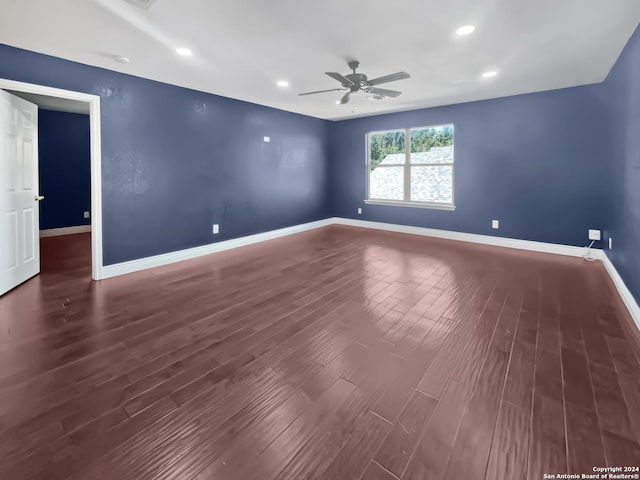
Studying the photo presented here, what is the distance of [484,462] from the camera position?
4.22 feet

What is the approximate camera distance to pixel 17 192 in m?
3.29

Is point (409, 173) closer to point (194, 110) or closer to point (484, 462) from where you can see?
point (194, 110)

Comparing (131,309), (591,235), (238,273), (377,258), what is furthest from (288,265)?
(591,235)

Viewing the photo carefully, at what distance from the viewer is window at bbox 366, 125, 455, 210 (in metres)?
5.77

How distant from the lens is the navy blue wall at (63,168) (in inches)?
227

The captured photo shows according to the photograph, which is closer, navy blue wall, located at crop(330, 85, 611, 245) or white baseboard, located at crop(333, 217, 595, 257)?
navy blue wall, located at crop(330, 85, 611, 245)

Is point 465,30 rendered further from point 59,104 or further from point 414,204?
point 59,104

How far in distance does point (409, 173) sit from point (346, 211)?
1.72 meters

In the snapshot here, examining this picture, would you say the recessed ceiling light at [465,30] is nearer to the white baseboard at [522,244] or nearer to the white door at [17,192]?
the white baseboard at [522,244]

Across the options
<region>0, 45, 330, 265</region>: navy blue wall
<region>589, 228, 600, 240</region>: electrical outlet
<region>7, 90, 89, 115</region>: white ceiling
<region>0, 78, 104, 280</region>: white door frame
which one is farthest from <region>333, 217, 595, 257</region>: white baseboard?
<region>7, 90, 89, 115</region>: white ceiling

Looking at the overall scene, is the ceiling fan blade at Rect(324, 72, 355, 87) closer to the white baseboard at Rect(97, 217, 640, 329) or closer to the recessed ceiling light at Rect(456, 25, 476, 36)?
the recessed ceiling light at Rect(456, 25, 476, 36)

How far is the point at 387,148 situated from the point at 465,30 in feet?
12.6

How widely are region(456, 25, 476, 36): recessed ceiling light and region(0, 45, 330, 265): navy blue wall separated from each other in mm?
3465

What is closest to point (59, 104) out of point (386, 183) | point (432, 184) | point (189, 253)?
point (189, 253)
